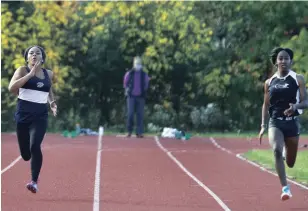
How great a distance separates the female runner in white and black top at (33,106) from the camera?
1093 cm

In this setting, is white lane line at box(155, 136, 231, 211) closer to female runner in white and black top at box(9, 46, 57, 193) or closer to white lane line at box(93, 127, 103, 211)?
white lane line at box(93, 127, 103, 211)

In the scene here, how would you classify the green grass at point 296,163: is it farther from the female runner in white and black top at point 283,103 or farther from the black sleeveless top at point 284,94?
the black sleeveless top at point 284,94

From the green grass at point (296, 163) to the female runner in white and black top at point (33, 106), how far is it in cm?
425

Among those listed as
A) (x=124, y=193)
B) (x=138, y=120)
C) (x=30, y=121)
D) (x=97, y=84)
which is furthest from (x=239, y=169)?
(x=97, y=84)

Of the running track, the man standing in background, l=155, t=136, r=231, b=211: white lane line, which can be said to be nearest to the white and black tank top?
the running track

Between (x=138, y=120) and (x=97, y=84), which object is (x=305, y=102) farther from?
(x=97, y=84)

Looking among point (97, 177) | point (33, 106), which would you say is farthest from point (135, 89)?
point (33, 106)

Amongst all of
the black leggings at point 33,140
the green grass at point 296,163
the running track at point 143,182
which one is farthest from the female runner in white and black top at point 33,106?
the green grass at point 296,163

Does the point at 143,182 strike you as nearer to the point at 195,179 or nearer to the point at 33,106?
the point at 195,179

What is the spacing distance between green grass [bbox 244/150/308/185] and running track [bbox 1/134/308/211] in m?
0.36

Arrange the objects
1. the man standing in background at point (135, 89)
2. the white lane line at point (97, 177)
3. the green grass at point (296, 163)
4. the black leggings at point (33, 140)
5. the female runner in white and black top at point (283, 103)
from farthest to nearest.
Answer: the man standing in background at point (135, 89) < the green grass at point (296, 163) < the black leggings at point (33, 140) < the white lane line at point (97, 177) < the female runner in white and black top at point (283, 103)

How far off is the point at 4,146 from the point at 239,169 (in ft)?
24.5

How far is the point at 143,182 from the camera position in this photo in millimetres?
13047

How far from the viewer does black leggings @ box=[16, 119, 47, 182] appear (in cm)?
1092
